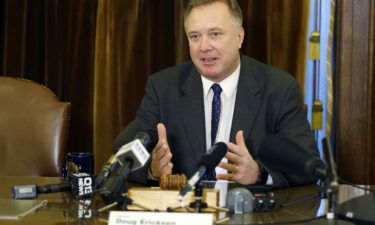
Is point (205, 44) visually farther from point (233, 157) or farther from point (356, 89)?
point (356, 89)

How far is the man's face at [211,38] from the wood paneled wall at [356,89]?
2.29 ft

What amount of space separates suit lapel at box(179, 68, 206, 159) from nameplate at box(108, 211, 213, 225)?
1.18 m

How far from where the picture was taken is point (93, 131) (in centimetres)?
391

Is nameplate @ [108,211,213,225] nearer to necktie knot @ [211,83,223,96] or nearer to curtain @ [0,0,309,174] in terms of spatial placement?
necktie knot @ [211,83,223,96]

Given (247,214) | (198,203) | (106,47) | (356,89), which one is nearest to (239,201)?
(247,214)

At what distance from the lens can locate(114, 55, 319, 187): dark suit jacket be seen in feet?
9.36

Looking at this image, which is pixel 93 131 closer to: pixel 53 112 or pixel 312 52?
pixel 53 112

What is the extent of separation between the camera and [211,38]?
294cm

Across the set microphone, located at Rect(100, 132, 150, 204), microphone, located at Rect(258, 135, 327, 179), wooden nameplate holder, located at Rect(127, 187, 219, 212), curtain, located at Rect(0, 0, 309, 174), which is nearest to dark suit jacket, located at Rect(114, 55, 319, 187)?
curtain, located at Rect(0, 0, 309, 174)

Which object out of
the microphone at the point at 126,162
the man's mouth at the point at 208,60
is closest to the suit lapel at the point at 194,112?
the man's mouth at the point at 208,60

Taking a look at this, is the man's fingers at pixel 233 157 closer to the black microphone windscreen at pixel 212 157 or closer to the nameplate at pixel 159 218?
the black microphone windscreen at pixel 212 157

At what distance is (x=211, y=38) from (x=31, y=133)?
888mm

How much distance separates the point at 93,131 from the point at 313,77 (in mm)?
1294

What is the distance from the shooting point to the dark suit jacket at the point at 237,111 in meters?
2.85
